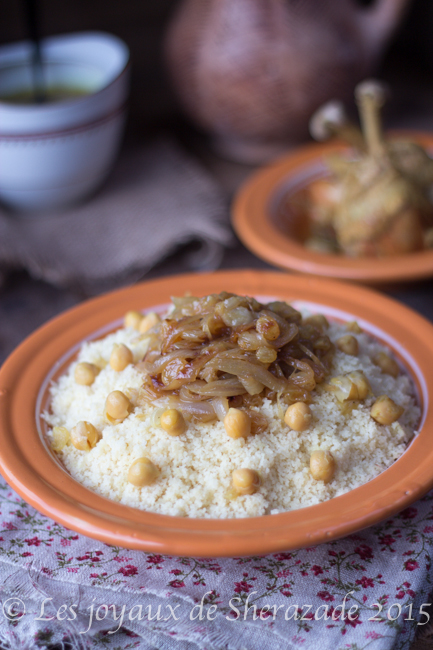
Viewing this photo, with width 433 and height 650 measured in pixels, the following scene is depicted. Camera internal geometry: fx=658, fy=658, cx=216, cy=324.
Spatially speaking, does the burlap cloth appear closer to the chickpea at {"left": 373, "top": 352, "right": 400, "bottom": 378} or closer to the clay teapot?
the clay teapot

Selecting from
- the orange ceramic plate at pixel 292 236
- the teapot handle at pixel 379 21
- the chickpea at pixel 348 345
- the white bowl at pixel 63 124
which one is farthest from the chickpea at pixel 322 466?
the teapot handle at pixel 379 21

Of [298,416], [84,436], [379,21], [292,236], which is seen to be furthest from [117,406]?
[379,21]

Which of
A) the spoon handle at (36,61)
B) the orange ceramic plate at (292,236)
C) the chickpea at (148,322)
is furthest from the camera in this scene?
the spoon handle at (36,61)

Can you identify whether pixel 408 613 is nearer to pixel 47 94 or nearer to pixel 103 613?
pixel 103 613

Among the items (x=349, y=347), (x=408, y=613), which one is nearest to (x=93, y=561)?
(x=408, y=613)

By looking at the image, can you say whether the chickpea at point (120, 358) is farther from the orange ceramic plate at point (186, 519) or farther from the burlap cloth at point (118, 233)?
the burlap cloth at point (118, 233)

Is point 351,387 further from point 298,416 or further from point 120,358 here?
point 120,358
